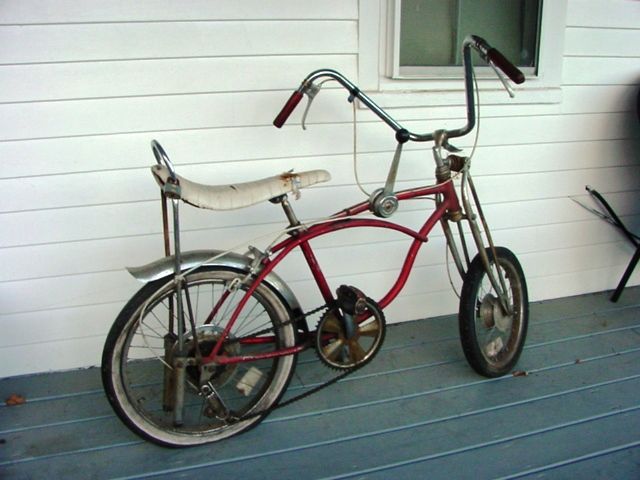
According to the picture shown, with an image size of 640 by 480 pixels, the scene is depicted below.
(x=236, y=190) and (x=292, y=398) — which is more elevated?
(x=236, y=190)

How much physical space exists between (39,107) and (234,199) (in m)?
0.90

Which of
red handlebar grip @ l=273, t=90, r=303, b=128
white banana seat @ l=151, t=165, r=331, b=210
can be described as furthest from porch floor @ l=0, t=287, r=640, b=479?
red handlebar grip @ l=273, t=90, r=303, b=128

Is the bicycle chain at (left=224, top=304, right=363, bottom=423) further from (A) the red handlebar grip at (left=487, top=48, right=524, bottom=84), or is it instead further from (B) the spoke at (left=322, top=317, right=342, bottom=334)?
(A) the red handlebar grip at (left=487, top=48, right=524, bottom=84)

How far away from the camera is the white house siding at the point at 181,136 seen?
192 centimetres

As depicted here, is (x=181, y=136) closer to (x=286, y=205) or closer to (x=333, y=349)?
(x=286, y=205)

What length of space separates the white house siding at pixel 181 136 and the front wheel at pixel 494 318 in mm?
448

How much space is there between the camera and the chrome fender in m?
1.59

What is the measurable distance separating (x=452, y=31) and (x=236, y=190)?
132cm

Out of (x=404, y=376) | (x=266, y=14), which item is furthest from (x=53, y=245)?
(x=404, y=376)

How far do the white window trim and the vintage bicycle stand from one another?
0.39 metres

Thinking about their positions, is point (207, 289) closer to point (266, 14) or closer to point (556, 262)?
point (266, 14)

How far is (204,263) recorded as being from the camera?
164 cm

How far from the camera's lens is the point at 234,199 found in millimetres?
1615

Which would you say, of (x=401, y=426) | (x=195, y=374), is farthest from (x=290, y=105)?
(x=401, y=426)
